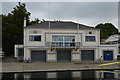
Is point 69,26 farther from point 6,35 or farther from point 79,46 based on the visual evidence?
point 6,35

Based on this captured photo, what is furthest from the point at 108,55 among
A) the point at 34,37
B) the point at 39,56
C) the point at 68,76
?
the point at 68,76

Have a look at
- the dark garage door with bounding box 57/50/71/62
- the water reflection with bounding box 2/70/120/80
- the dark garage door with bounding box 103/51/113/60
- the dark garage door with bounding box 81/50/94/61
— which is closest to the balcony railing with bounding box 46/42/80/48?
the dark garage door with bounding box 57/50/71/62

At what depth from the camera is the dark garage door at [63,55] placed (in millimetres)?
31561

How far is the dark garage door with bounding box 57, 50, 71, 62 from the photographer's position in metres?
31.6

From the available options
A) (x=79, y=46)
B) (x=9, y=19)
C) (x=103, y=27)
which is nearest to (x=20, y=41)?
(x=9, y=19)

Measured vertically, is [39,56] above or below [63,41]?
below

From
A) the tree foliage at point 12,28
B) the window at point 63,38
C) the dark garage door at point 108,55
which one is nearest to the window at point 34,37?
the window at point 63,38

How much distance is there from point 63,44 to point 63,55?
2.02 meters

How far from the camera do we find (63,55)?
31875mm

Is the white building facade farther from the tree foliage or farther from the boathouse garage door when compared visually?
the tree foliage

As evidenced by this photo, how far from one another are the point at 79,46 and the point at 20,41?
1981 cm

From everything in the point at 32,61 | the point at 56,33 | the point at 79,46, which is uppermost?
the point at 56,33

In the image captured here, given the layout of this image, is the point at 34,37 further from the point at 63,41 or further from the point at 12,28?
the point at 12,28

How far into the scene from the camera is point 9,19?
46.6m
